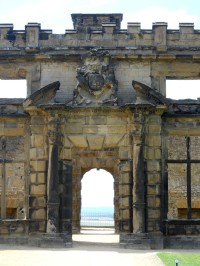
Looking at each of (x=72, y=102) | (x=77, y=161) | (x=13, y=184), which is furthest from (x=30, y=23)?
(x=13, y=184)

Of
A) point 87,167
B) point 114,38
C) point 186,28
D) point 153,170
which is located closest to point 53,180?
point 153,170

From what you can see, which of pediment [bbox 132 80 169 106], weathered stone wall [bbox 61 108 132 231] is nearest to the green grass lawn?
weathered stone wall [bbox 61 108 132 231]

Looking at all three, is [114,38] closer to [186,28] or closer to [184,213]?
[186,28]

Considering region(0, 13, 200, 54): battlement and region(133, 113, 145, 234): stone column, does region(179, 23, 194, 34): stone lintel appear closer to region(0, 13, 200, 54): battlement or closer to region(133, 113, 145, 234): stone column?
region(0, 13, 200, 54): battlement

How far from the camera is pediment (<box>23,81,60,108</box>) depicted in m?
18.0

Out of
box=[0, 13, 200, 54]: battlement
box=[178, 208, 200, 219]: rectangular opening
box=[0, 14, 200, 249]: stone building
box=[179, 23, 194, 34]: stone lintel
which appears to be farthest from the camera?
box=[178, 208, 200, 219]: rectangular opening

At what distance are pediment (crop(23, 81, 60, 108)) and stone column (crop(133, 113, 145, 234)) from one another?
2664 millimetres

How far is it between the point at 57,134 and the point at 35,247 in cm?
344

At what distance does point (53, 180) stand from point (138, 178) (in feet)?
8.40

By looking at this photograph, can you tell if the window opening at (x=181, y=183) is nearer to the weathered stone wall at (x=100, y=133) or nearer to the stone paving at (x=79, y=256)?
the weathered stone wall at (x=100, y=133)

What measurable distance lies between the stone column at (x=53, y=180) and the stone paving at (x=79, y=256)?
0.92 meters

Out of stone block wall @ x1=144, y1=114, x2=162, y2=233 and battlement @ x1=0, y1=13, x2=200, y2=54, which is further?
battlement @ x1=0, y1=13, x2=200, y2=54

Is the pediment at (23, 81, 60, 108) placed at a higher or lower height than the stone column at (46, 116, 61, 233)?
higher

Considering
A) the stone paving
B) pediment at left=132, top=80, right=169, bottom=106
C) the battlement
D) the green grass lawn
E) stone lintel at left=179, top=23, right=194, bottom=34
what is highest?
stone lintel at left=179, top=23, right=194, bottom=34
